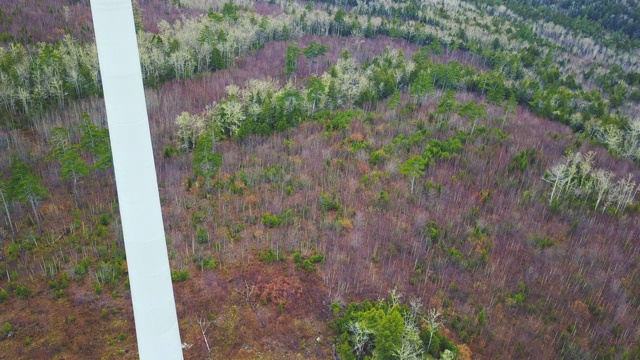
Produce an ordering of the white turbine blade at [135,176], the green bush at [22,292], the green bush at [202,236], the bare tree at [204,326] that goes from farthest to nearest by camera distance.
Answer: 1. the green bush at [202,236]
2. the green bush at [22,292]
3. the bare tree at [204,326]
4. the white turbine blade at [135,176]

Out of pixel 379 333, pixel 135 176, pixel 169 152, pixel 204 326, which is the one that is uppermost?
pixel 135 176

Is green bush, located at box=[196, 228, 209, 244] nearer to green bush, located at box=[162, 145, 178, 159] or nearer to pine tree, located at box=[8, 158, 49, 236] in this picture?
pine tree, located at box=[8, 158, 49, 236]

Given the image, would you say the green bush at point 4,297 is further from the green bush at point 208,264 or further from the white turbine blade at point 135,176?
the white turbine blade at point 135,176

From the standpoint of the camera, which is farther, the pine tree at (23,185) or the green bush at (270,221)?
the green bush at (270,221)

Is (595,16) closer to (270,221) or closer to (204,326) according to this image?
(270,221)

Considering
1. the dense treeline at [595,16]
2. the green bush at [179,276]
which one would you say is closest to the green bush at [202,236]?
the green bush at [179,276]

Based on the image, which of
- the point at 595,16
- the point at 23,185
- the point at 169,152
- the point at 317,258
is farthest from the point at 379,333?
the point at 595,16

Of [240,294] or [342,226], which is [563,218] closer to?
[342,226]

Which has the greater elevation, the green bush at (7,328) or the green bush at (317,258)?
the green bush at (7,328)
